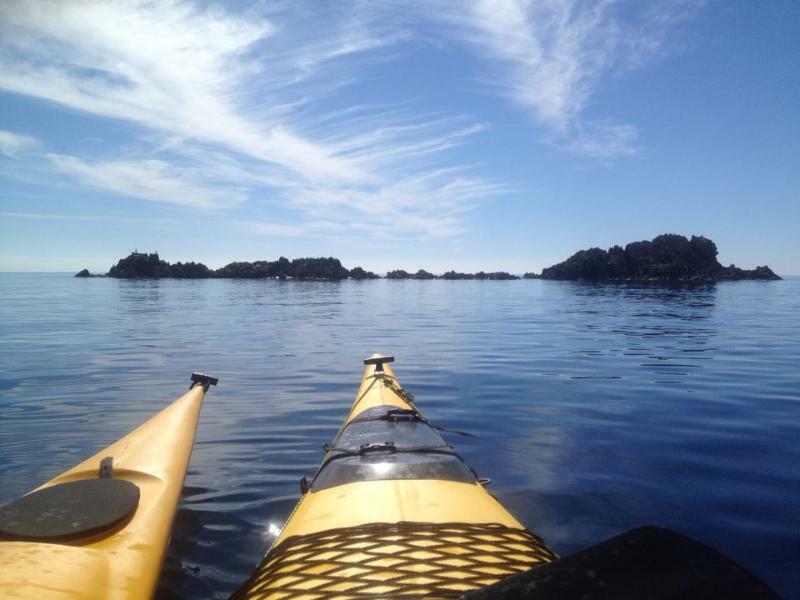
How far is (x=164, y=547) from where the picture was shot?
2918 mm

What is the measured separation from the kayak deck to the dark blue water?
123 centimetres

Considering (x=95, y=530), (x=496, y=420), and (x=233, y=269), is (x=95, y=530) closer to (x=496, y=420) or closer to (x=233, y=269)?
(x=496, y=420)

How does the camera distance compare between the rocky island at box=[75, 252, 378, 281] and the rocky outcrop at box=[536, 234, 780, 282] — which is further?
the rocky island at box=[75, 252, 378, 281]

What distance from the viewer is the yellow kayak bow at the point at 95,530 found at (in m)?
2.20

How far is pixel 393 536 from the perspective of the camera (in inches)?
96.1

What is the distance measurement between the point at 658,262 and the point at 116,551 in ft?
291

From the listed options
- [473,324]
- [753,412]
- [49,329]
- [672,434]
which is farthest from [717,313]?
[49,329]

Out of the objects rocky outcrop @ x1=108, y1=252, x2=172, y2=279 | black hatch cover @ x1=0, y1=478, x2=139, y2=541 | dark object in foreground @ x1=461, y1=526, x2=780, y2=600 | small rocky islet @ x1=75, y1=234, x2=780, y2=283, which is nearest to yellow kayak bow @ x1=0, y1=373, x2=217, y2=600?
black hatch cover @ x1=0, y1=478, x2=139, y2=541

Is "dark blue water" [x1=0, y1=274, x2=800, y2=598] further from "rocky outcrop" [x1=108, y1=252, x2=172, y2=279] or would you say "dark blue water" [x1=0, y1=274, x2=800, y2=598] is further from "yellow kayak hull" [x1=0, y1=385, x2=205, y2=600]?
"rocky outcrop" [x1=108, y1=252, x2=172, y2=279]

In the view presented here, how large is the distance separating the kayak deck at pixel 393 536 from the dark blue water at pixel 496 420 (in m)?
1.23

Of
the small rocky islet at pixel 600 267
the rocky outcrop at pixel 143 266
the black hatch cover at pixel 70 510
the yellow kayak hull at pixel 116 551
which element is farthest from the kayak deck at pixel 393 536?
the rocky outcrop at pixel 143 266

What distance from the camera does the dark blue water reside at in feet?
14.1

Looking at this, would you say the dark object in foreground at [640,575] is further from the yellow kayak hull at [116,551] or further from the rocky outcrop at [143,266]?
the rocky outcrop at [143,266]

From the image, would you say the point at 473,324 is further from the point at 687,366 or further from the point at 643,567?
the point at 643,567
